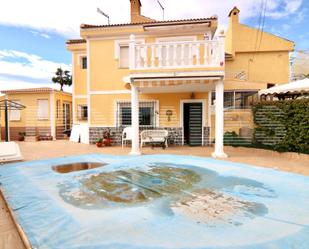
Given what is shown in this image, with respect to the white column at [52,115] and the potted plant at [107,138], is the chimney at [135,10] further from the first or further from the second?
the white column at [52,115]

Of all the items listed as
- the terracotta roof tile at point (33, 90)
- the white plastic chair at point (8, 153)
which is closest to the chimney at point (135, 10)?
the terracotta roof tile at point (33, 90)

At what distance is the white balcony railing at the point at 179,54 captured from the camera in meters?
13.0

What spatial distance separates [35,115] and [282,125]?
2473cm

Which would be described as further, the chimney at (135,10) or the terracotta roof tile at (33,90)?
the terracotta roof tile at (33,90)

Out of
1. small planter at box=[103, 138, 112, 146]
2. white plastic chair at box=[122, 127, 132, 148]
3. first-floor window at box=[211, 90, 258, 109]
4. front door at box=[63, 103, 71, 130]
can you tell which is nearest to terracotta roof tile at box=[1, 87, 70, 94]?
front door at box=[63, 103, 71, 130]

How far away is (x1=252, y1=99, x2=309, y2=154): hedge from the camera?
39.5ft

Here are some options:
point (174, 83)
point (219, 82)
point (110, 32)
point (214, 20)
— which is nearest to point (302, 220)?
point (219, 82)

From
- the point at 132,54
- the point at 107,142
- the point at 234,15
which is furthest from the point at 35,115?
the point at 234,15

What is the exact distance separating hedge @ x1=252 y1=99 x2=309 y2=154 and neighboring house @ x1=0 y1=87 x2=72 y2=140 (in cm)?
2110

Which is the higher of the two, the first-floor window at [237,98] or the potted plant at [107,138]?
the first-floor window at [237,98]

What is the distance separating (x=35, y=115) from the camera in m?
25.2

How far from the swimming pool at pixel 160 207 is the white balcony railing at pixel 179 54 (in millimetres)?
6345

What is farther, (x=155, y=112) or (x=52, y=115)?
(x=52, y=115)

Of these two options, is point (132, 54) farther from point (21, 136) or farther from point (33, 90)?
point (21, 136)
